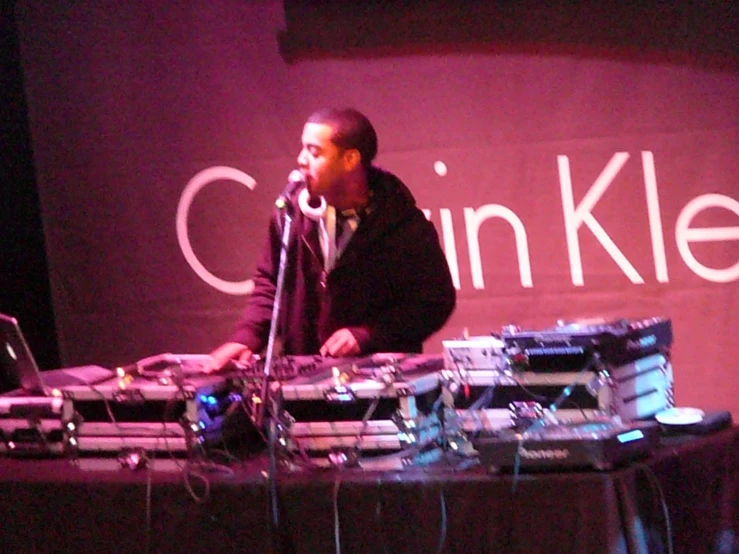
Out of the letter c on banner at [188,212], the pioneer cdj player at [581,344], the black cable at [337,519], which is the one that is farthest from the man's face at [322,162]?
the letter c on banner at [188,212]

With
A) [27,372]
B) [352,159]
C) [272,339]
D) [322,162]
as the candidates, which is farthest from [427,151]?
[27,372]

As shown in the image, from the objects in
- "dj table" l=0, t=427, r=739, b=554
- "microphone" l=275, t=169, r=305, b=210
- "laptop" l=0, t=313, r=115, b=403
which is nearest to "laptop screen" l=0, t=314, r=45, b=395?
"laptop" l=0, t=313, r=115, b=403

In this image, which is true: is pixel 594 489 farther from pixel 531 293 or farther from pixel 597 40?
pixel 597 40

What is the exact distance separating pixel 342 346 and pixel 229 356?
0.30 meters

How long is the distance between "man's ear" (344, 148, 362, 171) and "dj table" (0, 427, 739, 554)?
93cm

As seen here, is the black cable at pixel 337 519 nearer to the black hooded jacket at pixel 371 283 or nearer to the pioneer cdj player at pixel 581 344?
the pioneer cdj player at pixel 581 344

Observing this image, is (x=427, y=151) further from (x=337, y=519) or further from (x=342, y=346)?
(x=337, y=519)

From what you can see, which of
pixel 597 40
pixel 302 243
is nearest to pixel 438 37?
pixel 597 40

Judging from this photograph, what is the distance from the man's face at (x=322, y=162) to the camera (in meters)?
2.64

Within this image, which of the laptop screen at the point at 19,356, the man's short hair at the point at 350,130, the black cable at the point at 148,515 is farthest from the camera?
the man's short hair at the point at 350,130

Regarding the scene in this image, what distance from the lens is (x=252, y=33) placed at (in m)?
3.72

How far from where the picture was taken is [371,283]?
113 inches

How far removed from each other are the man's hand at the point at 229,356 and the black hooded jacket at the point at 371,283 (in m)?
0.20

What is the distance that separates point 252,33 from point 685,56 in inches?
61.1
